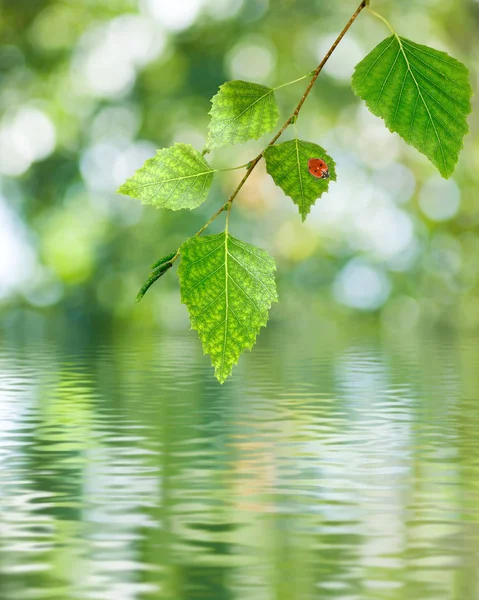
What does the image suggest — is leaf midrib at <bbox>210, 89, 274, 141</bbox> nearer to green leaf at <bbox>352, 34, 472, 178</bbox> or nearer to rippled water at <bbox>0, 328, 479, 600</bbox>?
green leaf at <bbox>352, 34, 472, 178</bbox>

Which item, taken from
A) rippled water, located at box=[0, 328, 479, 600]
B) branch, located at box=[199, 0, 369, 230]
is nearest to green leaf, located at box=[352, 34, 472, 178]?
branch, located at box=[199, 0, 369, 230]

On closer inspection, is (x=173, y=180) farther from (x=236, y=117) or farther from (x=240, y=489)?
(x=240, y=489)

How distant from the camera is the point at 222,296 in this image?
0.22 metres

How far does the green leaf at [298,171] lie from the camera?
23cm

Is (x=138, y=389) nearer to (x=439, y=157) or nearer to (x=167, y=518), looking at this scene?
(x=167, y=518)

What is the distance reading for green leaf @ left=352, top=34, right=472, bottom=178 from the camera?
0.21m

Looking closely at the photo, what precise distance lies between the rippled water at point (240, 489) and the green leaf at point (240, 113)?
1.57 ft

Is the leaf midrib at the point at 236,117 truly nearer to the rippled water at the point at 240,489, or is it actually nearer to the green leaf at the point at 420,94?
Answer: the green leaf at the point at 420,94

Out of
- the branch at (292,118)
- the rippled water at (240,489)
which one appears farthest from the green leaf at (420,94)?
the rippled water at (240,489)

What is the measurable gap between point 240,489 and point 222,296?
32.1 inches

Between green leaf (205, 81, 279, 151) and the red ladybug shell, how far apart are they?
0.04 feet

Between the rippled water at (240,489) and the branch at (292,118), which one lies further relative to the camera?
the rippled water at (240,489)

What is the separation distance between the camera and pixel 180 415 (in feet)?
4.83

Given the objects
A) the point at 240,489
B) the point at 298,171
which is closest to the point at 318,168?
the point at 298,171
